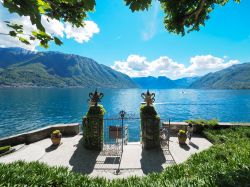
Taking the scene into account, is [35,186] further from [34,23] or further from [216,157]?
[216,157]

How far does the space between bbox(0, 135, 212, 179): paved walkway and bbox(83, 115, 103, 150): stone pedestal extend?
54 cm

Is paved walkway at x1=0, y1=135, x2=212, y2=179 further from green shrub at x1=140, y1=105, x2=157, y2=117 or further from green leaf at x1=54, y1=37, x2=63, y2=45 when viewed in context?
green leaf at x1=54, y1=37, x2=63, y2=45

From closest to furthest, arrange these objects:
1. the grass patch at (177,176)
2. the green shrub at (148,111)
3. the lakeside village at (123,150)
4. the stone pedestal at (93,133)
Result: 1. the grass patch at (177,176)
2. the lakeside village at (123,150)
3. the stone pedestal at (93,133)
4. the green shrub at (148,111)

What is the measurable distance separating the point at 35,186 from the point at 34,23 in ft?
16.7

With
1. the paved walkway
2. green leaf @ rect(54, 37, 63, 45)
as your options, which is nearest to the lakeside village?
the paved walkway

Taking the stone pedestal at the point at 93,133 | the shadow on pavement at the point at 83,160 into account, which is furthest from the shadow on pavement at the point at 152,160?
the stone pedestal at the point at 93,133

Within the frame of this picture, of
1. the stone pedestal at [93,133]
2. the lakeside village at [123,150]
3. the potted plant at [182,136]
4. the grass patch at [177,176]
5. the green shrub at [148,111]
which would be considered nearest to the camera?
the grass patch at [177,176]

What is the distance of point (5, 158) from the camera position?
12.7 metres

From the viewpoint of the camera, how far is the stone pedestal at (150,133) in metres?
15.1

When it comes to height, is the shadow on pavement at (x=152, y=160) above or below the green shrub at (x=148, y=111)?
below

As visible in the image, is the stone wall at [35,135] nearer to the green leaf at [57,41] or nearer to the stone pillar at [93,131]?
the stone pillar at [93,131]

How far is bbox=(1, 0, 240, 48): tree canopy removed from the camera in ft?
9.41

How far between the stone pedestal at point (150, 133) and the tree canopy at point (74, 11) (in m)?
6.87

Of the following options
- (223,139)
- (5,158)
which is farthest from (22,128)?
(223,139)
